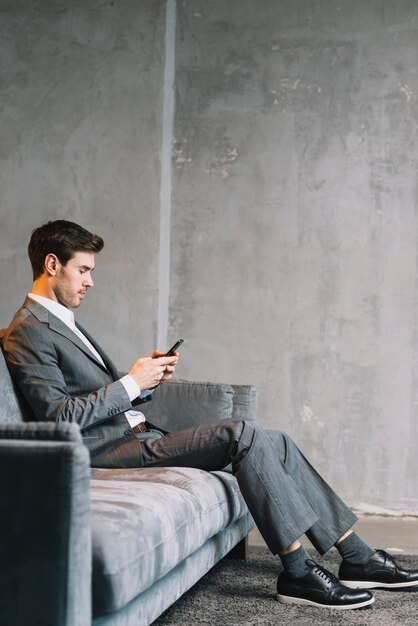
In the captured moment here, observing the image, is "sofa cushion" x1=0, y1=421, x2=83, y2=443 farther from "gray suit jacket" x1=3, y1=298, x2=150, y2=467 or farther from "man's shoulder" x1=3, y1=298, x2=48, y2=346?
"man's shoulder" x1=3, y1=298, x2=48, y2=346

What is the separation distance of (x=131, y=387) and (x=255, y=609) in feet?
2.48

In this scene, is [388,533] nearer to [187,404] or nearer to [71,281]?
[187,404]

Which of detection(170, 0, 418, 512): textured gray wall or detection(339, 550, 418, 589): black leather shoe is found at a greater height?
detection(170, 0, 418, 512): textured gray wall

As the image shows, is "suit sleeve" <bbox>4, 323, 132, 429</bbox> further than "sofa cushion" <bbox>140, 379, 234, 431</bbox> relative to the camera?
No

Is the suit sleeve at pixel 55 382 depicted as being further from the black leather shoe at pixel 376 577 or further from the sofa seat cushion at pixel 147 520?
the black leather shoe at pixel 376 577

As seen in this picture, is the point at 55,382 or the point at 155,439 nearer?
the point at 55,382

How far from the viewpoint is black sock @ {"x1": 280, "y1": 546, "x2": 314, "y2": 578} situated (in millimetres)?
2512

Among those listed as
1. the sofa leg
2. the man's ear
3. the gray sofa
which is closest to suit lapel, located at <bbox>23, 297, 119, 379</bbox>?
the man's ear

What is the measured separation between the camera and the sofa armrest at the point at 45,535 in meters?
1.60

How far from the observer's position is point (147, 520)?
194 cm

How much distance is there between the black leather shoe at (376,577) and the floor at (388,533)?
2.34 feet

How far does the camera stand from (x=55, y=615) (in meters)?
1.60

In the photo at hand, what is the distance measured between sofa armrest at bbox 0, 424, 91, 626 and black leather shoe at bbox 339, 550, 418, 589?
4.35ft

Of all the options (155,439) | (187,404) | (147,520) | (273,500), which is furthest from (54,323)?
(147,520)
